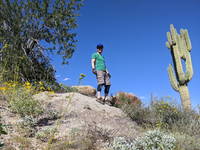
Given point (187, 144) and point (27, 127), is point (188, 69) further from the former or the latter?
point (27, 127)

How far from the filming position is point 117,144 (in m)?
2.98

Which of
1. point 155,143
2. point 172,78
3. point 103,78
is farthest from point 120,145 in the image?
point 172,78

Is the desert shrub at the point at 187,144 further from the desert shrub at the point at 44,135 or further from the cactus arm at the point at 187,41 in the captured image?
the cactus arm at the point at 187,41

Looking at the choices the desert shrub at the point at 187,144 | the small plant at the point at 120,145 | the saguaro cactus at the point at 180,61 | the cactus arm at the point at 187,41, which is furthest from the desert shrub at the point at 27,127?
the cactus arm at the point at 187,41

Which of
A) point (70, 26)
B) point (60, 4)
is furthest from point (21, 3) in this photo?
point (70, 26)

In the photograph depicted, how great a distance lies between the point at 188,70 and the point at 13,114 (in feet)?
27.3

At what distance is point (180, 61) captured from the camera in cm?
1049

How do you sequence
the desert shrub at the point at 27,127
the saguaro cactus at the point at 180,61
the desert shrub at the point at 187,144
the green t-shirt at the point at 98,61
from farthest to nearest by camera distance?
the saguaro cactus at the point at 180,61
the green t-shirt at the point at 98,61
the desert shrub at the point at 27,127
the desert shrub at the point at 187,144

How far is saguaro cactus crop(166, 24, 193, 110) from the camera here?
32.9ft

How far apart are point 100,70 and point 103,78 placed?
275mm

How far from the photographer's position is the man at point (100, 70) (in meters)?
6.75

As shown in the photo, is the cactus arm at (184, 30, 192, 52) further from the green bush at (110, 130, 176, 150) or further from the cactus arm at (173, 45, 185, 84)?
the green bush at (110, 130, 176, 150)

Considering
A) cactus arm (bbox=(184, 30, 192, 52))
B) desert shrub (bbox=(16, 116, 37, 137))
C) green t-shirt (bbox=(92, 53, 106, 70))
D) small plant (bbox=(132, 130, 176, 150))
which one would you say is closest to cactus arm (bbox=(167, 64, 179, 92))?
cactus arm (bbox=(184, 30, 192, 52))

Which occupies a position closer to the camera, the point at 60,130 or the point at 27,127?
the point at 27,127
